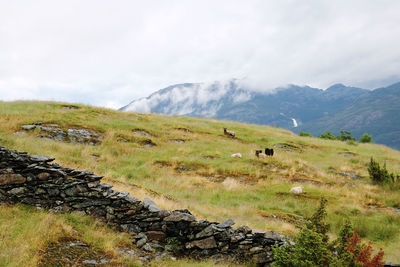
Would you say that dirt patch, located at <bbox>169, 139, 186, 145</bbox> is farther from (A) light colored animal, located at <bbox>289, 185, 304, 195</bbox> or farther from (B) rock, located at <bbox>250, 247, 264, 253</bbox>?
(B) rock, located at <bbox>250, 247, 264, 253</bbox>

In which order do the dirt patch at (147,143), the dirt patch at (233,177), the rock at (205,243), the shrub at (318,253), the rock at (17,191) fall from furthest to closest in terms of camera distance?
1. the dirt patch at (147,143)
2. the dirt patch at (233,177)
3. the rock at (17,191)
4. the rock at (205,243)
5. the shrub at (318,253)

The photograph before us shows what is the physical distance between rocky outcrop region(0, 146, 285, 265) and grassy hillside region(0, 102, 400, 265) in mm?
599

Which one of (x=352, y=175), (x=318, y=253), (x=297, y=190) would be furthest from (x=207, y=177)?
(x=318, y=253)

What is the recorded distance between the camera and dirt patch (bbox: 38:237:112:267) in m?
5.55

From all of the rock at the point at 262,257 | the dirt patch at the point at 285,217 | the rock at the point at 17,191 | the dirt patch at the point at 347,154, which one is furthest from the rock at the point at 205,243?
the dirt patch at the point at 347,154

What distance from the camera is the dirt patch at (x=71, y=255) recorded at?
5555mm

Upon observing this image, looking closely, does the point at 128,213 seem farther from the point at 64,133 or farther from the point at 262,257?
the point at 64,133

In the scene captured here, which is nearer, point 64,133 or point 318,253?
point 318,253

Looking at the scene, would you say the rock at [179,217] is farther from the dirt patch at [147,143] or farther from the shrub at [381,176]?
the shrub at [381,176]

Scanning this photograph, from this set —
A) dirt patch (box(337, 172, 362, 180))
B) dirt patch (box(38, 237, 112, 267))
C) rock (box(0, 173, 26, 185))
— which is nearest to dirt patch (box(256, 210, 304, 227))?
dirt patch (box(38, 237, 112, 267))

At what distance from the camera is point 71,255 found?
592 cm

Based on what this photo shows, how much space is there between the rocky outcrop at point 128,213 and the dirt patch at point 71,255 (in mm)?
1569

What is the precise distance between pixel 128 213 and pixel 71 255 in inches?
96.7

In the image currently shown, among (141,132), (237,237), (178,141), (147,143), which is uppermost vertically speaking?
(141,132)
